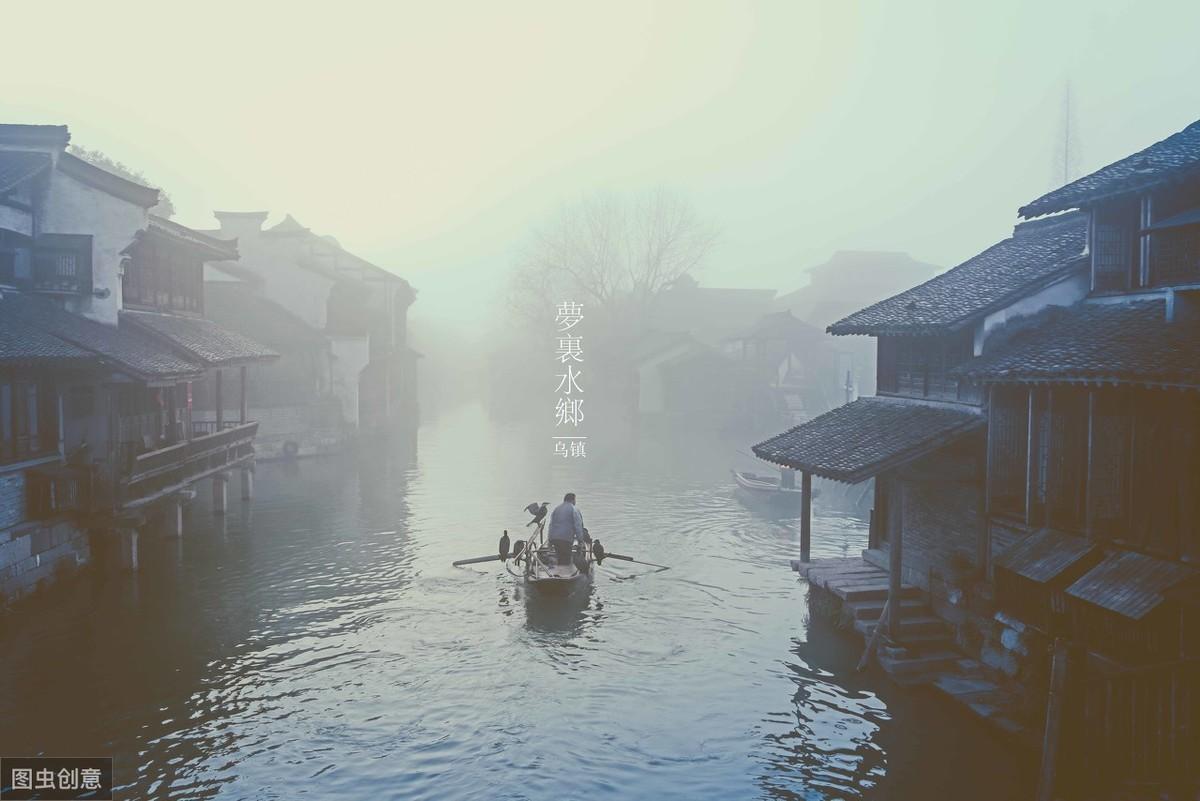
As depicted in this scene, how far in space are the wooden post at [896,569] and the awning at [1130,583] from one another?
11.9 feet

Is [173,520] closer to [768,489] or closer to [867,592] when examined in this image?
[867,592]

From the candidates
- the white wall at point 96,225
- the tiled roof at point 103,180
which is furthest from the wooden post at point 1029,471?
the white wall at point 96,225

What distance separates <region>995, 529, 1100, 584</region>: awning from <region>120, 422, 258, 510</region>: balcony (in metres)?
19.4

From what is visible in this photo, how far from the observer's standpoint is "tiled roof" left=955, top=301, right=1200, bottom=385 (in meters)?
11.5

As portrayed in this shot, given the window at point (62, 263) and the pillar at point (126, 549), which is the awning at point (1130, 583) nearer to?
the pillar at point (126, 549)

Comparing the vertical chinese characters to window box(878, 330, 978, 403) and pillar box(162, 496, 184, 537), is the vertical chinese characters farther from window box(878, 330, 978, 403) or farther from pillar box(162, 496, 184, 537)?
window box(878, 330, 978, 403)

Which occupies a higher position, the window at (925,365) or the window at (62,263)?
the window at (62,263)

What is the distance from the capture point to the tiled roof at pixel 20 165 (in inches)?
892

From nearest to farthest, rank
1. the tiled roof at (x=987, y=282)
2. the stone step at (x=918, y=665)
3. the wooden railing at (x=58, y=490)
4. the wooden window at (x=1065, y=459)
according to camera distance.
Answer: the wooden window at (x=1065, y=459), the tiled roof at (x=987, y=282), the stone step at (x=918, y=665), the wooden railing at (x=58, y=490)

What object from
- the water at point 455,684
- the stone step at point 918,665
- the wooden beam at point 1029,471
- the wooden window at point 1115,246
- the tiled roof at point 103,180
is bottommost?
the water at point 455,684

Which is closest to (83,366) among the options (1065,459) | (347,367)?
→ (1065,459)

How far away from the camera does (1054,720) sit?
36.6ft

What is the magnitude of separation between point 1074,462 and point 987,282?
5.23 m

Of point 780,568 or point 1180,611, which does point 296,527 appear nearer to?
point 780,568
